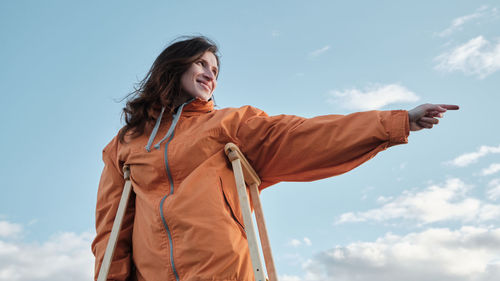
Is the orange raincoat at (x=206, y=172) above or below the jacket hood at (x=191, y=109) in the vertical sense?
below

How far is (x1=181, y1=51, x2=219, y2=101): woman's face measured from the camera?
13.0ft

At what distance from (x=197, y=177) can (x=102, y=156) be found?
1162 millimetres

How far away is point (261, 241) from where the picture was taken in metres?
3.26

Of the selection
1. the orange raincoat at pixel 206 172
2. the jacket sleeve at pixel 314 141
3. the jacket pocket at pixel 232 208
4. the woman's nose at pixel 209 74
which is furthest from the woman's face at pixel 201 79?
the jacket pocket at pixel 232 208

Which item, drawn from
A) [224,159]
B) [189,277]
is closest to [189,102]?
[224,159]

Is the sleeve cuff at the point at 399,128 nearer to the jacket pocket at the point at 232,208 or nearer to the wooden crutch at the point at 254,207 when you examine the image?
the wooden crutch at the point at 254,207

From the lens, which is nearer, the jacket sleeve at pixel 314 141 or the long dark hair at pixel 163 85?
the jacket sleeve at pixel 314 141

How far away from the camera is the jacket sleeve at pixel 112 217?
347 cm

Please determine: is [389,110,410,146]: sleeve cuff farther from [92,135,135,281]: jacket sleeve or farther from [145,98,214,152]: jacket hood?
[92,135,135,281]: jacket sleeve

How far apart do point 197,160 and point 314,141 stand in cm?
80

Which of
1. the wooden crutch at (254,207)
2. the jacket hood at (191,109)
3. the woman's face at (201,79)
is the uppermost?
the woman's face at (201,79)

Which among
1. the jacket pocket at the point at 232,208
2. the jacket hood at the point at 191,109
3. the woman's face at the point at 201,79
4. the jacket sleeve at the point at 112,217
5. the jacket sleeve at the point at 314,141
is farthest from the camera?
the woman's face at the point at 201,79

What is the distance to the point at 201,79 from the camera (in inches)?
158

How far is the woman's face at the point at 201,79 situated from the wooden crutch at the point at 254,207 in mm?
786
